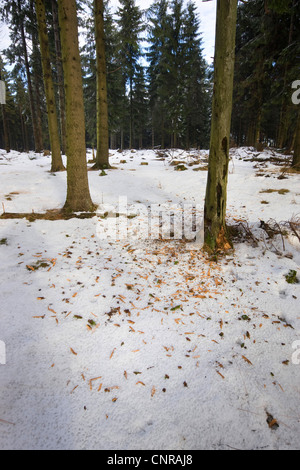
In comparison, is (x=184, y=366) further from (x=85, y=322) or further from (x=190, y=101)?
(x=190, y=101)

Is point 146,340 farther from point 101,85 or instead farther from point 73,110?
point 101,85

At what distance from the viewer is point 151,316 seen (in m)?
2.57

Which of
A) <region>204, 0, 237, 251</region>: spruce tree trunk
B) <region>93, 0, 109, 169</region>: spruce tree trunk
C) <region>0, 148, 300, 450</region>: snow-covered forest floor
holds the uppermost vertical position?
<region>93, 0, 109, 169</region>: spruce tree trunk

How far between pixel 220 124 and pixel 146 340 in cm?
332

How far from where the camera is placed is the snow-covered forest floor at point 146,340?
5.22 ft

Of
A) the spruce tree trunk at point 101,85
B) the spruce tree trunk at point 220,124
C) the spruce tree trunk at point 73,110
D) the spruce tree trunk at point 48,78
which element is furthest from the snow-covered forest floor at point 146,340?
the spruce tree trunk at point 101,85

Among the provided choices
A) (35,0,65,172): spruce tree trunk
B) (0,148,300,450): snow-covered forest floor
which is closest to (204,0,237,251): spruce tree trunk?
(0,148,300,450): snow-covered forest floor

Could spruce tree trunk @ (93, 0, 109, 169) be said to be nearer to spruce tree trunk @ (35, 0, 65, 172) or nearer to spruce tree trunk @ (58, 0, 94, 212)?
spruce tree trunk @ (35, 0, 65, 172)

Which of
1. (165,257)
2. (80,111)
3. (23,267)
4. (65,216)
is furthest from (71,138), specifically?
(165,257)

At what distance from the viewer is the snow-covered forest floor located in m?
1.59

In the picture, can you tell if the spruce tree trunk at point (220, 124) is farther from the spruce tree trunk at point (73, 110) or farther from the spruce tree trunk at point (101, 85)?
the spruce tree trunk at point (101, 85)

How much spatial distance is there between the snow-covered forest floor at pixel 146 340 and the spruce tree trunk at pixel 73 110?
3.61 ft

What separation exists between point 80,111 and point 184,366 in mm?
5216

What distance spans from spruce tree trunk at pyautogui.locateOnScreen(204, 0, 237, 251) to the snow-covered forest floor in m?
0.47
